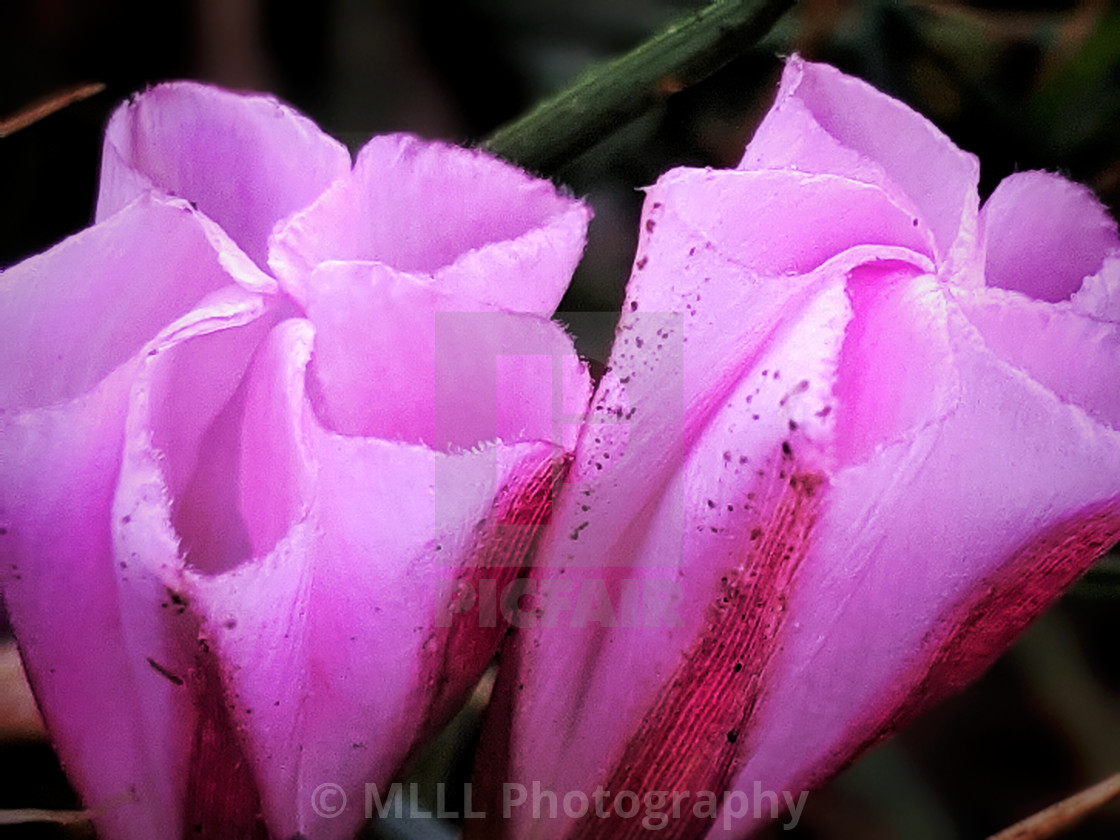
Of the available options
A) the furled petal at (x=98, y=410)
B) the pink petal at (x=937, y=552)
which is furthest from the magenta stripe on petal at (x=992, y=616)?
the furled petal at (x=98, y=410)

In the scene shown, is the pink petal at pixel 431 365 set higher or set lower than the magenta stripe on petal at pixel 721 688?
higher

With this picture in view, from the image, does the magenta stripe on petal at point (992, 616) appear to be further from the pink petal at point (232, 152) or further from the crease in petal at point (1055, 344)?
the pink petal at point (232, 152)

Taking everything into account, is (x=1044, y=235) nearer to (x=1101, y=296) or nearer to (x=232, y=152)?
(x=1101, y=296)

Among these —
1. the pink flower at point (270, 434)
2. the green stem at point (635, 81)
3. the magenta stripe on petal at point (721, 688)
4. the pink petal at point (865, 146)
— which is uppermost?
the green stem at point (635, 81)

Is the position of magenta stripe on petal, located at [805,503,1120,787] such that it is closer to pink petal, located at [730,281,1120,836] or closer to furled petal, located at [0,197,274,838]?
pink petal, located at [730,281,1120,836]

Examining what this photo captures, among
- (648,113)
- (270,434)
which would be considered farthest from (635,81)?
(270,434)

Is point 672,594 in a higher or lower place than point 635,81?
lower

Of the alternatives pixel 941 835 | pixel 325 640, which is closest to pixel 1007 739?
pixel 941 835
